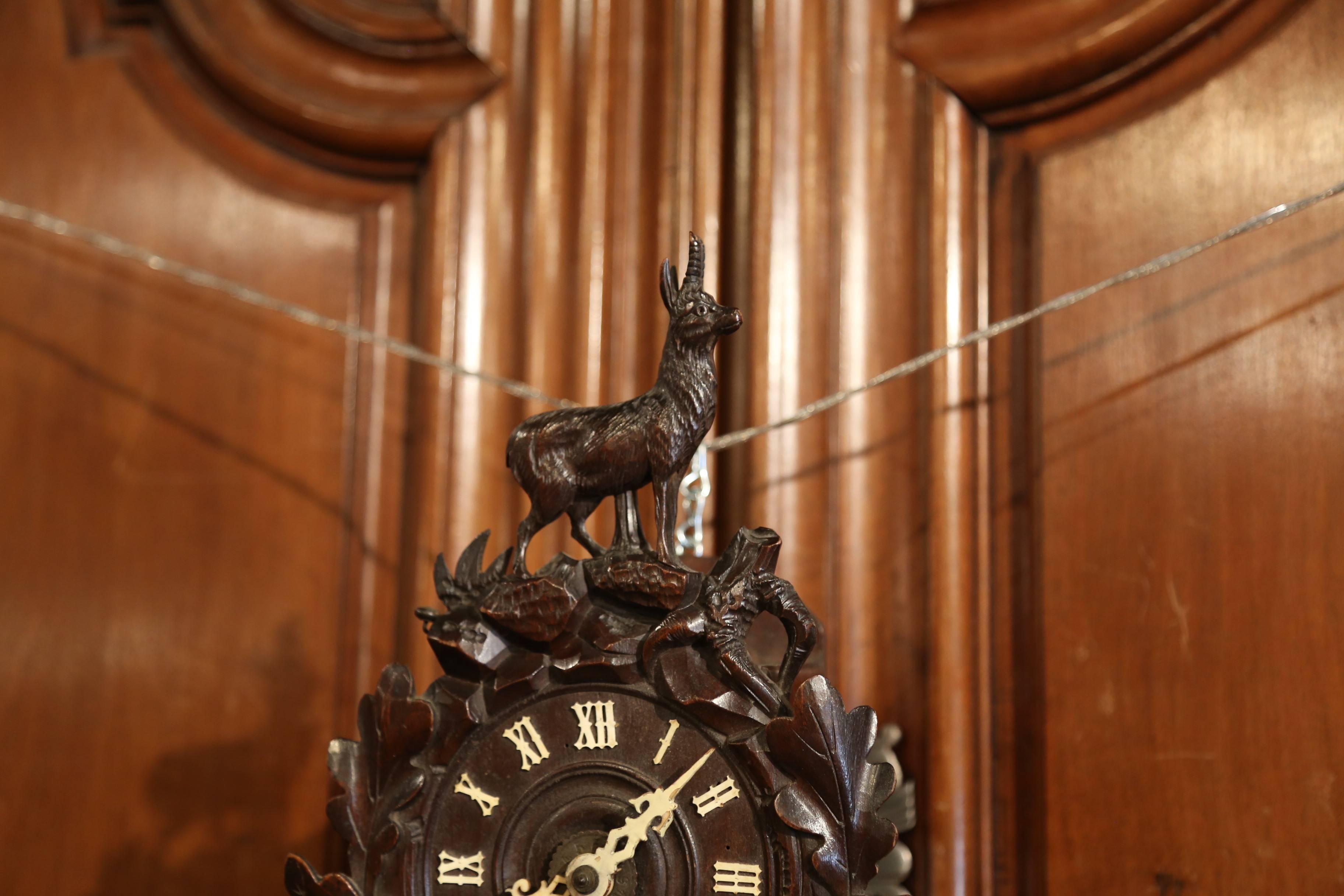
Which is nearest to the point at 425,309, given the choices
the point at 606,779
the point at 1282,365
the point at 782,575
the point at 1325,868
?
the point at 782,575

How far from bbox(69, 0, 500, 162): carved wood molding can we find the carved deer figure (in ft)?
1.46

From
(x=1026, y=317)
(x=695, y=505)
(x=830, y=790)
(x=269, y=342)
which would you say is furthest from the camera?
(x=269, y=342)

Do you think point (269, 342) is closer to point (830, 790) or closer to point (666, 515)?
point (666, 515)

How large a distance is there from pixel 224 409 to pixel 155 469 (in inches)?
3.2

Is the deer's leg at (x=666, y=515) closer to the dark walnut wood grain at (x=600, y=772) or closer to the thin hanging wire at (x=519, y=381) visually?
the dark walnut wood grain at (x=600, y=772)

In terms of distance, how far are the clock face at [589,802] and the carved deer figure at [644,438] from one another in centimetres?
10

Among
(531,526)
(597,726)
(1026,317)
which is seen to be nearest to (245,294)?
(531,526)

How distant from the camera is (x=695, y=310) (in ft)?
2.42

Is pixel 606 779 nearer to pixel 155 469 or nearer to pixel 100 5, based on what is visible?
pixel 155 469

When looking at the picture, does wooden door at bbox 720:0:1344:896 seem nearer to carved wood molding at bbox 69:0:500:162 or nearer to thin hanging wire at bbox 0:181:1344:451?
thin hanging wire at bbox 0:181:1344:451

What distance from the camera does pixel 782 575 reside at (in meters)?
0.99

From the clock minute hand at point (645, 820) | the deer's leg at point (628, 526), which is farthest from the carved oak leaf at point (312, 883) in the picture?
the deer's leg at point (628, 526)

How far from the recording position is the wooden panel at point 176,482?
1.03 meters

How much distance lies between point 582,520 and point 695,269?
0.59 feet
